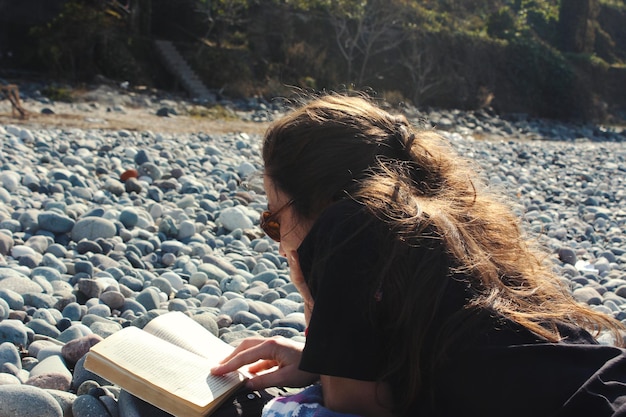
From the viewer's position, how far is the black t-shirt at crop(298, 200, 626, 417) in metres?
1.42

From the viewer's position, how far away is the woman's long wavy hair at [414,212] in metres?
1.48

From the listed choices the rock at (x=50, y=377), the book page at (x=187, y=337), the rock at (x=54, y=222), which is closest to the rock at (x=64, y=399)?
the rock at (x=50, y=377)

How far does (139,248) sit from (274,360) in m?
2.16

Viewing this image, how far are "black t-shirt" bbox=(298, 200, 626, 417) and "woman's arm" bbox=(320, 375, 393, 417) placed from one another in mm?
35

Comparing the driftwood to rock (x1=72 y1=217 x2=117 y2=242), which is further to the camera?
the driftwood

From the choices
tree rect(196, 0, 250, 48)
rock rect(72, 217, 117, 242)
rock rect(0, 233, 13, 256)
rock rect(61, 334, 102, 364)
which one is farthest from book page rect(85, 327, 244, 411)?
tree rect(196, 0, 250, 48)

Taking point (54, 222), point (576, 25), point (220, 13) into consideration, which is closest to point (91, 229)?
point (54, 222)

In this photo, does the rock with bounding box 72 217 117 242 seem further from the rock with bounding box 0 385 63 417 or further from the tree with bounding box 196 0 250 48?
the tree with bounding box 196 0 250 48

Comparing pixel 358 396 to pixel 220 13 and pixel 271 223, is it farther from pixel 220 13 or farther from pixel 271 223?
pixel 220 13

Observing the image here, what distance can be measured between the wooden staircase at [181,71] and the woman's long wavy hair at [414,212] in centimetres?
1429

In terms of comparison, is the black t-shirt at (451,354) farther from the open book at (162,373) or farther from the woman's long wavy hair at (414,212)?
the open book at (162,373)

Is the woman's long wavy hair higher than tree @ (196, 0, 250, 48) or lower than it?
higher

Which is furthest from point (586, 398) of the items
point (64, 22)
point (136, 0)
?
point (136, 0)

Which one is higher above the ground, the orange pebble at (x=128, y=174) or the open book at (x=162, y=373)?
the open book at (x=162, y=373)
